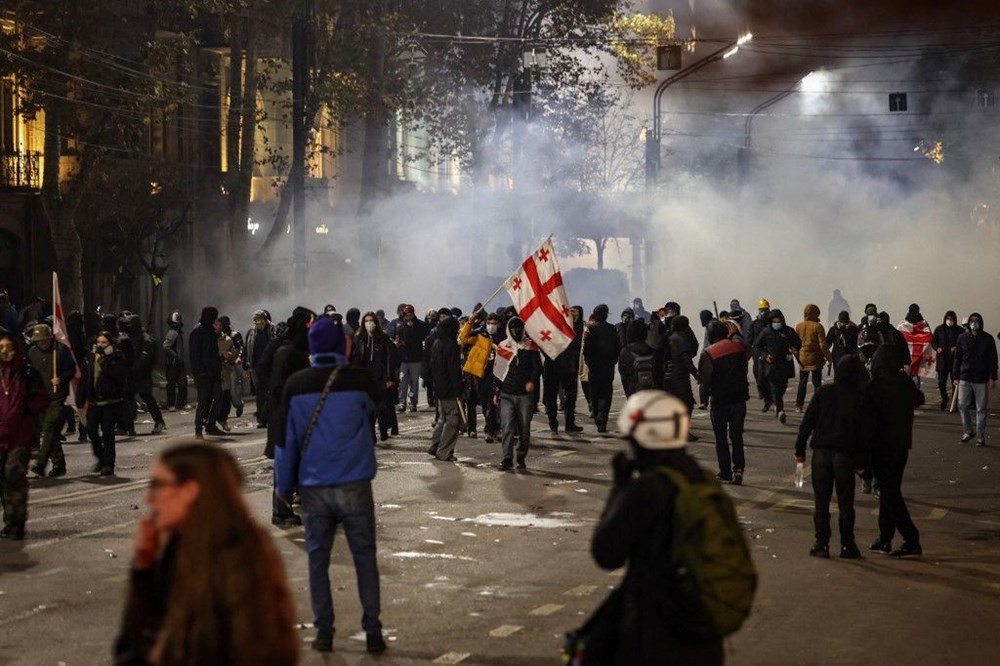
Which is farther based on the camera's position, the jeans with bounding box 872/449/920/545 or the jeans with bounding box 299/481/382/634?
the jeans with bounding box 872/449/920/545

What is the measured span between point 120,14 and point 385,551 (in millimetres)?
26311

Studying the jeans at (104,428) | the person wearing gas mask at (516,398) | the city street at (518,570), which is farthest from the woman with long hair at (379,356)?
the jeans at (104,428)

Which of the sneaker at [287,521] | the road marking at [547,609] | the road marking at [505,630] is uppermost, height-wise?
the sneaker at [287,521]

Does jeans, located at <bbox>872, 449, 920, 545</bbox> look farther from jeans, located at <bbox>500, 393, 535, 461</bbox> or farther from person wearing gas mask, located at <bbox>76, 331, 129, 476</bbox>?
person wearing gas mask, located at <bbox>76, 331, 129, 476</bbox>

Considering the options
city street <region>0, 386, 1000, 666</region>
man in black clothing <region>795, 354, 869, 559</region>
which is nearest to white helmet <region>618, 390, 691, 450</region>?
city street <region>0, 386, 1000, 666</region>

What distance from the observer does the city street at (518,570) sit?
8.66 m

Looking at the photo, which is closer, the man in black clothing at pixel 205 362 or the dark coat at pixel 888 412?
the dark coat at pixel 888 412

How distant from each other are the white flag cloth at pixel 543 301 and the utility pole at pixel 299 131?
568 inches

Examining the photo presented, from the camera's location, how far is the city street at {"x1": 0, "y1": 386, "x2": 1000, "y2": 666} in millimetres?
8656

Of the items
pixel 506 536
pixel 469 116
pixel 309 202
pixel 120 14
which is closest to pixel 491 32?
pixel 469 116

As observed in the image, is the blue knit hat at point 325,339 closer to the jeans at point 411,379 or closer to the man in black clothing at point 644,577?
the man in black clothing at point 644,577

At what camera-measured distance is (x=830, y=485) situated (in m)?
11.4

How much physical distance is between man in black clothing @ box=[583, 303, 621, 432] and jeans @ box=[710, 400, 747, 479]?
18.4 feet

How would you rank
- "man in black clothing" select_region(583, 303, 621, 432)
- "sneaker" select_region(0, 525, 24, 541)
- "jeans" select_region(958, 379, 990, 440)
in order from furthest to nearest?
"man in black clothing" select_region(583, 303, 621, 432) → "jeans" select_region(958, 379, 990, 440) → "sneaker" select_region(0, 525, 24, 541)
